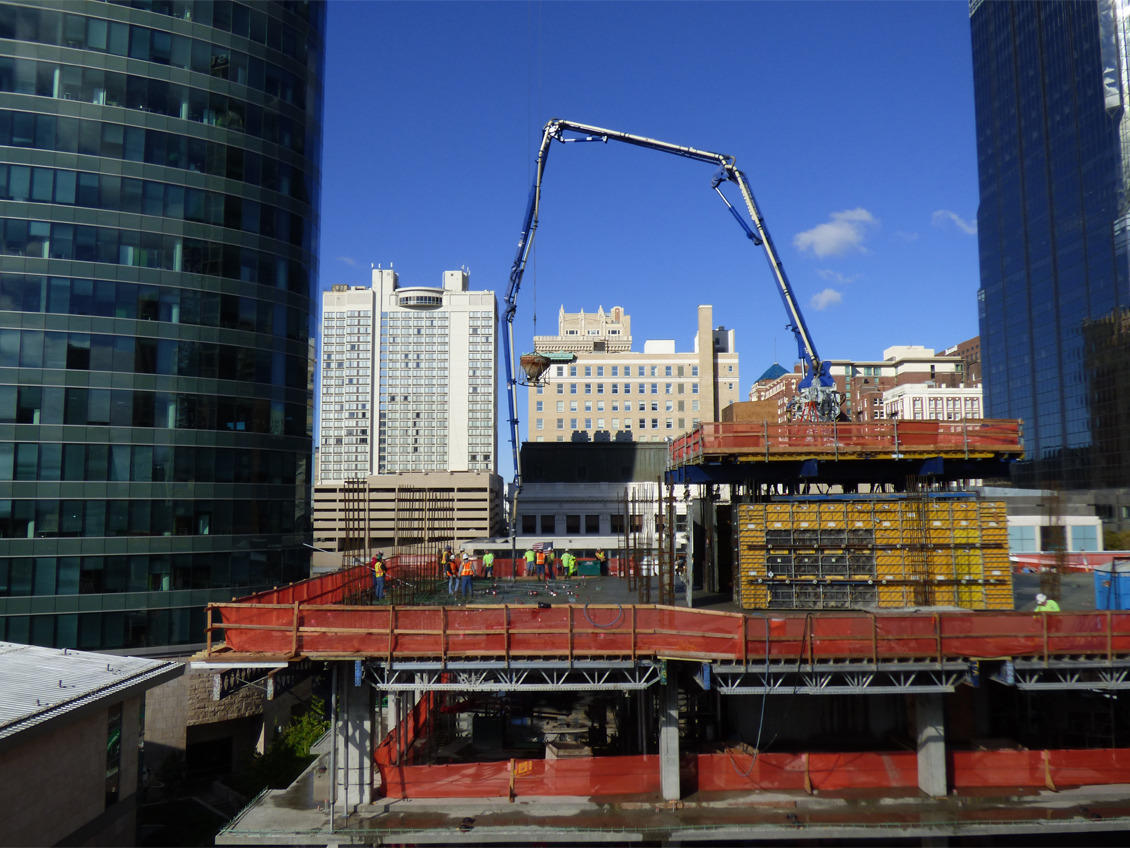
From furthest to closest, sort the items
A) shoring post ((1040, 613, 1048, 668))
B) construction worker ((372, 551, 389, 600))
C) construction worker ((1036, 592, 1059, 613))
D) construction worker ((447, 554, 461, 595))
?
construction worker ((447, 554, 461, 595)) → construction worker ((372, 551, 389, 600)) → construction worker ((1036, 592, 1059, 613)) → shoring post ((1040, 613, 1048, 668))

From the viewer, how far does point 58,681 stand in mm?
24031

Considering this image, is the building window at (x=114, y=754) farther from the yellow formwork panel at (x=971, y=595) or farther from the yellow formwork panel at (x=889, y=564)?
the yellow formwork panel at (x=971, y=595)

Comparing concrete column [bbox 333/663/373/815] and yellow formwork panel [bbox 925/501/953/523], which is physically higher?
yellow formwork panel [bbox 925/501/953/523]

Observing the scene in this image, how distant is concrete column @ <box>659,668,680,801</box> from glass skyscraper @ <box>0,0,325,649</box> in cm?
2826

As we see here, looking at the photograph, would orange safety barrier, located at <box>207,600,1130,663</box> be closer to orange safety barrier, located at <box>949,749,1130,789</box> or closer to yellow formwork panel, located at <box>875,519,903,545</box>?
orange safety barrier, located at <box>949,749,1130,789</box>

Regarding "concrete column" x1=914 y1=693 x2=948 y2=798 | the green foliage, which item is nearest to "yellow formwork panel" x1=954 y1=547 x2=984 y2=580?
"concrete column" x1=914 y1=693 x2=948 y2=798

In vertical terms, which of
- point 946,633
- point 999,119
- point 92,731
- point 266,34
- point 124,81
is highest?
point 999,119

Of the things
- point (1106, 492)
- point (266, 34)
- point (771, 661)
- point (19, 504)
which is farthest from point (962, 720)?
point (1106, 492)

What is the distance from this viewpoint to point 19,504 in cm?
3556

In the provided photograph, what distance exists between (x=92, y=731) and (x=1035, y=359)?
432 ft

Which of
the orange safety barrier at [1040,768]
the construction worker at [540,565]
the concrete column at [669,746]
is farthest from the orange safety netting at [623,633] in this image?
the construction worker at [540,565]

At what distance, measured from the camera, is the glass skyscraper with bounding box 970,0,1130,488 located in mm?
104812

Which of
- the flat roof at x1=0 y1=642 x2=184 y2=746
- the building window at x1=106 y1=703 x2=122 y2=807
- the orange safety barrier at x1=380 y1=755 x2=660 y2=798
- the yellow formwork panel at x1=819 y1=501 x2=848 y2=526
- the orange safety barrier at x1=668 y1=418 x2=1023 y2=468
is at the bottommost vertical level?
the building window at x1=106 y1=703 x2=122 y2=807

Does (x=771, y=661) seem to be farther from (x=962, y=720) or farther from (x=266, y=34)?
(x=266, y=34)
